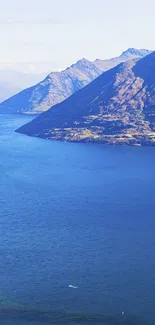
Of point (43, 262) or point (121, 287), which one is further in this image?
point (43, 262)

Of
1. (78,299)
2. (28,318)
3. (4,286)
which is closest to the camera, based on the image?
(28,318)

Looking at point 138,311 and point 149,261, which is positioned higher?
point 149,261

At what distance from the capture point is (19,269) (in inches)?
7313

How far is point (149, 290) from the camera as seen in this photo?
547 feet

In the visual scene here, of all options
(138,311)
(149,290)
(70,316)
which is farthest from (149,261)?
(70,316)

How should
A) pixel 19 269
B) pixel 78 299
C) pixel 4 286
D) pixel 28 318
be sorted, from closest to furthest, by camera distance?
1. pixel 28 318
2. pixel 78 299
3. pixel 4 286
4. pixel 19 269

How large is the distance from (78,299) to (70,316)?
10297mm

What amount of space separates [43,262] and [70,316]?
138 ft

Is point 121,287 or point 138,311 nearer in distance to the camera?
point 138,311

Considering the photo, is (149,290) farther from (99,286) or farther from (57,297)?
(57,297)

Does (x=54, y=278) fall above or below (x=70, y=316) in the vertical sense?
above

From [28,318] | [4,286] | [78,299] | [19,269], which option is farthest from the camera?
[19,269]

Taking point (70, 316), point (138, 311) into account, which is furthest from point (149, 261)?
point (70, 316)

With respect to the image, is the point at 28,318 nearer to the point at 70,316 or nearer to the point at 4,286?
the point at 70,316
